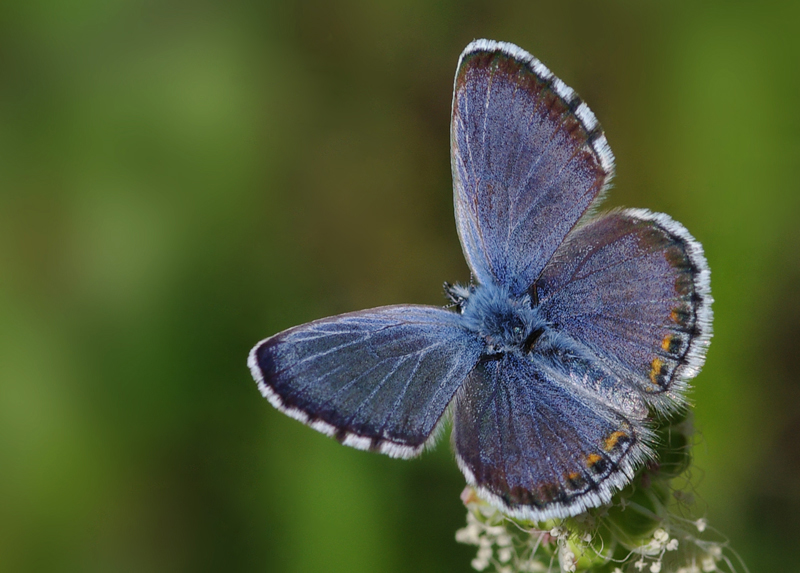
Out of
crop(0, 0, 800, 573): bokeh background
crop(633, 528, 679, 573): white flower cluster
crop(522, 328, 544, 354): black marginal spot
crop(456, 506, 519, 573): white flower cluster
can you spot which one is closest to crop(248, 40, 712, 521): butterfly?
crop(522, 328, 544, 354): black marginal spot

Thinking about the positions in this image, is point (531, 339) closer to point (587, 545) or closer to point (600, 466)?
point (600, 466)

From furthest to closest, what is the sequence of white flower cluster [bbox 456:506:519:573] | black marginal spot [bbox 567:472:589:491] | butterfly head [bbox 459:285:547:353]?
white flower cluster [bbox 456:506:519:573], butterfly head [bbox 459:285:547:353], black marginal spot [bbox 567:472:589:491]

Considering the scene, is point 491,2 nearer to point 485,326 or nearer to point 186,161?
point 186,161

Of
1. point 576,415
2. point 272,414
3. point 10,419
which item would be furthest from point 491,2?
point 10,419

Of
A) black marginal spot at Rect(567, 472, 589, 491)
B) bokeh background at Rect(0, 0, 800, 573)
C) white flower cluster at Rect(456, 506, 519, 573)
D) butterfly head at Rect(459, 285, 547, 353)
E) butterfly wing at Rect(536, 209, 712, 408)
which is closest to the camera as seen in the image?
black marginal spot at Rect(567, 472, 589, 491)

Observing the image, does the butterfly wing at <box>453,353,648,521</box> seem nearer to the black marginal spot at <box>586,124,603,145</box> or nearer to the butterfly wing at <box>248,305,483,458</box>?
the butterfly wing at <box>248,305,483,458</box>

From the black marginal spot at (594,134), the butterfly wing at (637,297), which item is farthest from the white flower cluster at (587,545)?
the black marginal spot at (594,134)

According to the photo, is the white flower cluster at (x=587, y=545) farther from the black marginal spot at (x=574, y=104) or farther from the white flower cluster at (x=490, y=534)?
the black marginal spot at (x=574, y=104)

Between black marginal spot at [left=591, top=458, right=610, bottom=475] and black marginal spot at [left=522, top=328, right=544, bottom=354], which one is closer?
black marginal spot at [left=591, top=458, right=610, bottom=475]
